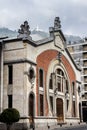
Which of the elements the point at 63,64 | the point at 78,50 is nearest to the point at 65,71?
the point at 63,64

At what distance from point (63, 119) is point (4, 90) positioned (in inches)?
558

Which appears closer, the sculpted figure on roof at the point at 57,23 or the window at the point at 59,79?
the window at the point at 59,79

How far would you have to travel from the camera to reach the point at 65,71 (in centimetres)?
5997

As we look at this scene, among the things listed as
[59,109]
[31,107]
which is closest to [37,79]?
[31,107]

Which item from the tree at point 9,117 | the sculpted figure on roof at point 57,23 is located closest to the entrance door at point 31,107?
the tree at point 9,117

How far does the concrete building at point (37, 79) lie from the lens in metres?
46.6

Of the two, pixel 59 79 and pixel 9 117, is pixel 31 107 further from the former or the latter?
pixel 59 79

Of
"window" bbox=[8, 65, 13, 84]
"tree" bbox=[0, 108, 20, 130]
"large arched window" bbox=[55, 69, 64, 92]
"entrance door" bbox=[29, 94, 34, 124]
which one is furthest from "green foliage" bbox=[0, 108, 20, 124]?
"large arched window" bbox=[55, 69, 64, 92]

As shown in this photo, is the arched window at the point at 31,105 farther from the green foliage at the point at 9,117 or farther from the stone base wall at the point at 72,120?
the stone base wall at the point at 72,120

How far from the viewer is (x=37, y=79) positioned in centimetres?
4978

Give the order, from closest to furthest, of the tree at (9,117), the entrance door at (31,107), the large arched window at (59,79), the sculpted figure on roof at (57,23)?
the tree at (9,117), the entrance door at (31,107), the large arched window at (59,79), the sculpted figure on roof at (57,23)

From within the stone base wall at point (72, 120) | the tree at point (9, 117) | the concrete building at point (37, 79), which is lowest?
the stone base wall at point (72, 120)

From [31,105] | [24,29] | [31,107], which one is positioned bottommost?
[31,107]

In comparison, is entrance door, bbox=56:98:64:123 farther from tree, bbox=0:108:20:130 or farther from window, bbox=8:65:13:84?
tree, bbox=0:108:20:130
